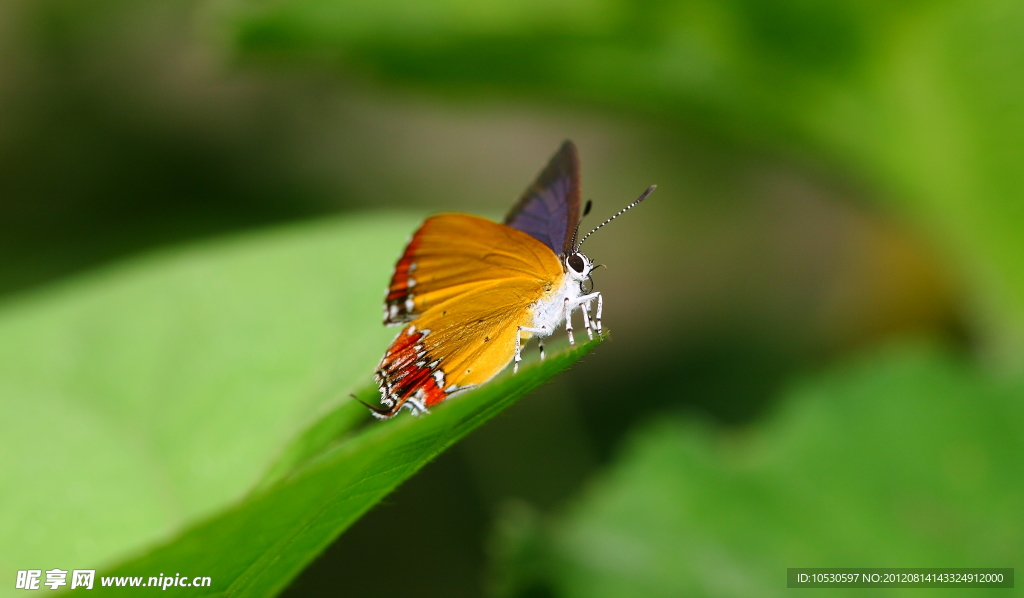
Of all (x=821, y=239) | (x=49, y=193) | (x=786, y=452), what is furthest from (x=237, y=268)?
(x=821, y=239)

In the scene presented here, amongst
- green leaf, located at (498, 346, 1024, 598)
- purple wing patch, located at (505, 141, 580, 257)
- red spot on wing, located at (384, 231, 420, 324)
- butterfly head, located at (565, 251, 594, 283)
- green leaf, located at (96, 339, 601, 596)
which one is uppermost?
purple wing patch, located at (505, 141, 580, 257)

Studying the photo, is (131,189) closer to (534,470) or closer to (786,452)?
(534,470)

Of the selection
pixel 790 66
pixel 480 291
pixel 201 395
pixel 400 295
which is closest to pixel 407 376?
pixel 400 295

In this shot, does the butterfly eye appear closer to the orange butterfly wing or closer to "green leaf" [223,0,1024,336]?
the orange butterfly wing

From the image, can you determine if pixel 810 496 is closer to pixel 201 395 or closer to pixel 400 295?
pixel 400 295

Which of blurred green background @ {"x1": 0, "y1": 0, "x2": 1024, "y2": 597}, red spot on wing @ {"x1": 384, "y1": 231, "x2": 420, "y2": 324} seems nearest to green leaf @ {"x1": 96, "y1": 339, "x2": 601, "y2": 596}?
blurred green background @ {"x1": 0, "y1": 0, "x2": 1024, "y2": 597}

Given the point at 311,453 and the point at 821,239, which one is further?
the point at 821,239

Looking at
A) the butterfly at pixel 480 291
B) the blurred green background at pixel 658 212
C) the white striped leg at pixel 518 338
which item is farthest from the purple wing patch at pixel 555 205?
the blurred green background at pixel 658 212
